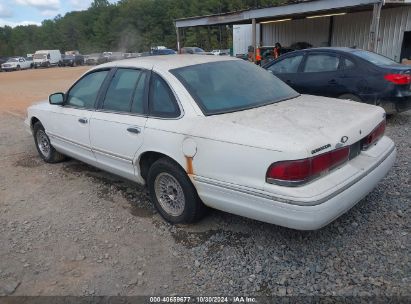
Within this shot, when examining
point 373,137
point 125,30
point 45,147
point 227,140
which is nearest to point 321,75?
point 373,137

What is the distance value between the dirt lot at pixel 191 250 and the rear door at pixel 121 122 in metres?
0.54

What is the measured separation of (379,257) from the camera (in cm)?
289

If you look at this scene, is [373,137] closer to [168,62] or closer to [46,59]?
[168,62]

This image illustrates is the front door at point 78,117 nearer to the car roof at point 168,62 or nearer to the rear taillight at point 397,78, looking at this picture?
the car roof at point 168,62

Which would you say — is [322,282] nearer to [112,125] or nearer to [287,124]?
[287,124]

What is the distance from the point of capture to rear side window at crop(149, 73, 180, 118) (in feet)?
10.9

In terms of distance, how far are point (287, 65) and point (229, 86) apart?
4773 mm

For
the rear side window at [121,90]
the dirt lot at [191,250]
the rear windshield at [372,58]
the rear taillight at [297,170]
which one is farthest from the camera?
the rear windshield at [372,58]

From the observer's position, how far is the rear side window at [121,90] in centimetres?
382

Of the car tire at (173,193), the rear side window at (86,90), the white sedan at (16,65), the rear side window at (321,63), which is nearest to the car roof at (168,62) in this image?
the rear side window at (86,90)

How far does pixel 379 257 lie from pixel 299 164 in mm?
1071

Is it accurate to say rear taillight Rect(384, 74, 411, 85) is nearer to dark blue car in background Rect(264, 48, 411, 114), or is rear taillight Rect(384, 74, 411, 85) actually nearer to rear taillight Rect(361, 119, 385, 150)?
dark blue car in background Rect(264, 48, 411, 114)

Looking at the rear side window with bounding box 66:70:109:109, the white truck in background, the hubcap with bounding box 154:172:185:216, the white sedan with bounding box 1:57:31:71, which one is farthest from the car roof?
the white truck in background

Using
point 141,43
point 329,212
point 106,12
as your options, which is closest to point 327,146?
point 329,212
